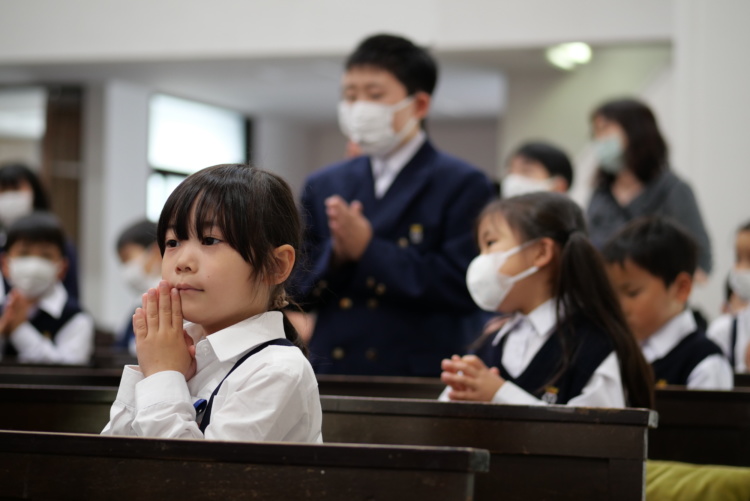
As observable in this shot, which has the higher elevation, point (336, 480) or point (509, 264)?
point (509, 264)

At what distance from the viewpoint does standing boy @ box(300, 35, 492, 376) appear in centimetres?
293

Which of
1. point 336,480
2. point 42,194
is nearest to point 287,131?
point 42,194

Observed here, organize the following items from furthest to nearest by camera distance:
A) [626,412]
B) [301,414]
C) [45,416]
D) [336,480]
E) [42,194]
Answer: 1. [42,194]
2. [45,416]
3. [626,412]
4. [301,414]
5. [336,480]

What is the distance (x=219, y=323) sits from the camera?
5.49 ft

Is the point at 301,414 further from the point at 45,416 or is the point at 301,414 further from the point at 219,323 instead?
the point at 45,416

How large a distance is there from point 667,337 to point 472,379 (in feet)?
3.36

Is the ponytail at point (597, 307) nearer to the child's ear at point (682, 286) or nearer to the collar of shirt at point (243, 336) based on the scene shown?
the child's ear at point (682, 286)

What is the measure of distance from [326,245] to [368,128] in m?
0.39

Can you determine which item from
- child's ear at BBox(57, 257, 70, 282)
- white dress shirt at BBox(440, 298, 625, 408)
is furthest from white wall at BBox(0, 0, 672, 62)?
white dress shirt at BBox(440, 298, 625, 408)

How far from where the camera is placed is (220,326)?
168 centimetres

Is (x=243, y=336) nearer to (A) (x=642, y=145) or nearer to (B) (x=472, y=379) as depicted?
(B) (x=472, y=379)

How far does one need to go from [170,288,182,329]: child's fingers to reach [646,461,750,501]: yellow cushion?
1.07 metres

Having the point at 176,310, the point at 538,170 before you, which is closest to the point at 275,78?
the point at 538,170

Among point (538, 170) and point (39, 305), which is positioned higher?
point (538, 170)
